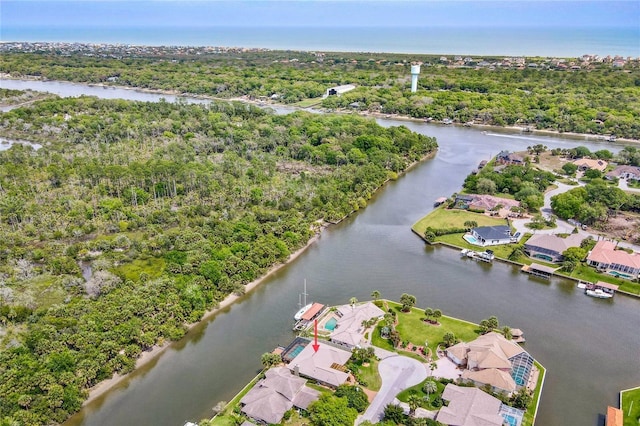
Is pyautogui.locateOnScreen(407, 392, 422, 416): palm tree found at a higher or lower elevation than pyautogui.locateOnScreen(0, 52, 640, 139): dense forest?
lower

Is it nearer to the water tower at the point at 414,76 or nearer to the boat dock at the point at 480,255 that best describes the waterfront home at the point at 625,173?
the boat dock at the point at 480,255

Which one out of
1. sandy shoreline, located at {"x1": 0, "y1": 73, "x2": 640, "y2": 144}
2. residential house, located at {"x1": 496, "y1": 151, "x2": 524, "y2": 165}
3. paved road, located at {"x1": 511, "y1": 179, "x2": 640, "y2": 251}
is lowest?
paved road, located at {"x1": 511, "y1": 179, "x2": 640, "y2": 251}

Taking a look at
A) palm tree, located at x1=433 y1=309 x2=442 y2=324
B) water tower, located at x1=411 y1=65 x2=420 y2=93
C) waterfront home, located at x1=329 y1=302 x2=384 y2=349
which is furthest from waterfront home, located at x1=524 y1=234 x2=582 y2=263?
water tower, located at x1=411 y1=65 x2=420 y2=93

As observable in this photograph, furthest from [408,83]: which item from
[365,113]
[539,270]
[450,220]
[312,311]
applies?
[312,311]

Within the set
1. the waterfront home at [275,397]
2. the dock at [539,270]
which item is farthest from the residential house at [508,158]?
the waterfront home at [275,397]

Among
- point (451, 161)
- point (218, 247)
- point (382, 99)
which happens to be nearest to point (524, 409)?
point (218, 247)

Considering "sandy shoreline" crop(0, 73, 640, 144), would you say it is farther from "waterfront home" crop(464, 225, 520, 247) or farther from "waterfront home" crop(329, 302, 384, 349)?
"waterfront home" crop(329, 302, 384, 349)

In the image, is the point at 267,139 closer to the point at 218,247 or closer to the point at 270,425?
the point at 218,247
